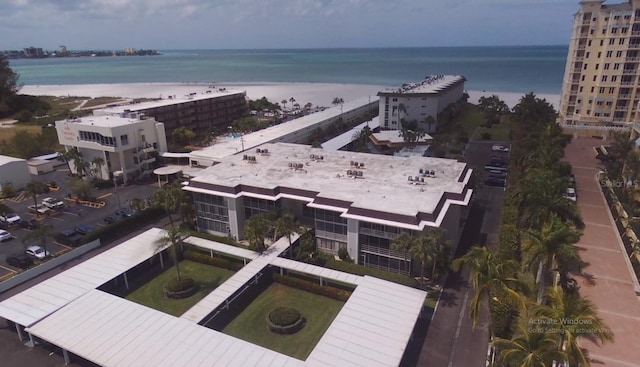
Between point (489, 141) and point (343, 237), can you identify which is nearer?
point (343, 237)

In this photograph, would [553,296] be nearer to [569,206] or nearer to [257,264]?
[569,206]

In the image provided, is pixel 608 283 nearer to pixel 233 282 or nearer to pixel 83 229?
pixel 233 282

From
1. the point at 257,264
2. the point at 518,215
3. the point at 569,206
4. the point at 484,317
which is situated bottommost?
the point at 484,317

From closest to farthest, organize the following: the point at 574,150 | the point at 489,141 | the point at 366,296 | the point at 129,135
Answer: the point at 366,296, the point at 129,135, the point at 574,150, the point at 489,141

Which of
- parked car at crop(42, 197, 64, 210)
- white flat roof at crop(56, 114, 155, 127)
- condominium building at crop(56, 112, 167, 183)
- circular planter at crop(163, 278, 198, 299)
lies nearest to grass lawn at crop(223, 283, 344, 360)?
circular planter at crop(163, 278, 198, 299)

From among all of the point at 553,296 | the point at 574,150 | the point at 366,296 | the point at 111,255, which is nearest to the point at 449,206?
the point at 366,296

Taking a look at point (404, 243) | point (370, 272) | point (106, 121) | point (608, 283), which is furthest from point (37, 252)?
point (608, 283)

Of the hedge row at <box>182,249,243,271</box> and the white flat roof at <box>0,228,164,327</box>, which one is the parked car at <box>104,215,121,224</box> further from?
the hedge row at <box>182,249,243,271</box>
